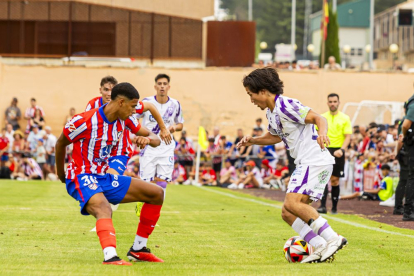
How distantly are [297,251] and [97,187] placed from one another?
2.22 meters

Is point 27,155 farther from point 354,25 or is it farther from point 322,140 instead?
point 354,25

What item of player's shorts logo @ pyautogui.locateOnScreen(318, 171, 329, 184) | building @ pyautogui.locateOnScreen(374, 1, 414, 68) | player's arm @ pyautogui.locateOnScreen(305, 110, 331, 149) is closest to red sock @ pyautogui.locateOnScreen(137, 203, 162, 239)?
player's shorts logo @ pyautogui.locateOnScreen(318, 171, 329, 184)

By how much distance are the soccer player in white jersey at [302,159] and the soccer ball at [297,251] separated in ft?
0.45

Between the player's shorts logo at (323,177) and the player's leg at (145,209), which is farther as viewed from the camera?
the player's shorts logo at (323,177)

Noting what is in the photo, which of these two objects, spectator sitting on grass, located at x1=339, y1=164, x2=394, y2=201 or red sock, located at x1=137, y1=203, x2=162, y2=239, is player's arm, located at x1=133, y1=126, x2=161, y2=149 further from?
spectator sitting on grass, located at x1=339, y1=164, x2=394, y2=201

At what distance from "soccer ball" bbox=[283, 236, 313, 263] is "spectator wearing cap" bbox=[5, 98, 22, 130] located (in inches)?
994

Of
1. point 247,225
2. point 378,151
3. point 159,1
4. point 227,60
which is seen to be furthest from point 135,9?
point 247,225

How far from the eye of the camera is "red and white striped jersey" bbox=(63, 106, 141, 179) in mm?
7714

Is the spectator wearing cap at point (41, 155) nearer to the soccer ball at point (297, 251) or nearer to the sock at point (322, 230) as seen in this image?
the soccer ball at point (297, 251)

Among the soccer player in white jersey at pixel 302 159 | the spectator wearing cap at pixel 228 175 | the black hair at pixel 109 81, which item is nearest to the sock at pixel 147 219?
the soccer player in white jersey at pixel 302 159

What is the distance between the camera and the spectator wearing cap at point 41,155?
28.2 metres

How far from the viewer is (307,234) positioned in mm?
8133

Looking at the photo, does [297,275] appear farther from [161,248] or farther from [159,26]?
[159,26]

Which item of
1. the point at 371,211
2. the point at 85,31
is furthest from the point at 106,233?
the point at 85,31
